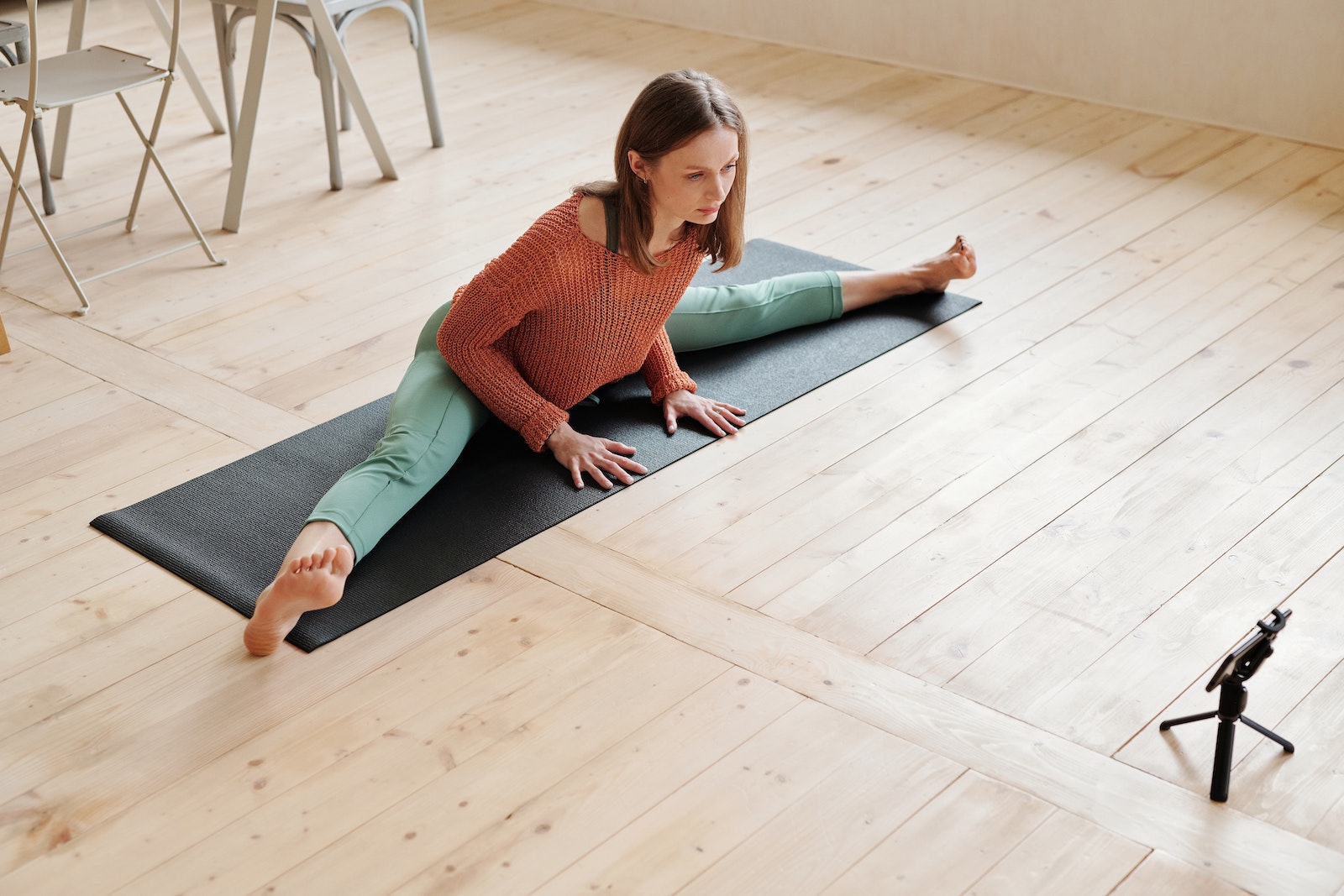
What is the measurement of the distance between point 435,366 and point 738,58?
2955 millimetres

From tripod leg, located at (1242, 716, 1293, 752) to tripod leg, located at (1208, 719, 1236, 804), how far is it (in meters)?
0.05

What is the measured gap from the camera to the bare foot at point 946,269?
10.1 feet

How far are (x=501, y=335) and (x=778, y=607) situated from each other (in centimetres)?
73

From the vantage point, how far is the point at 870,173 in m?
3.95

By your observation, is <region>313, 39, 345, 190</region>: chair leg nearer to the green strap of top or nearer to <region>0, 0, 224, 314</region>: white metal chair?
<region>0, 0, 224, 314</region>: white metal chair

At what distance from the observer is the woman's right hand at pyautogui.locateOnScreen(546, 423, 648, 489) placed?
2.46 metres

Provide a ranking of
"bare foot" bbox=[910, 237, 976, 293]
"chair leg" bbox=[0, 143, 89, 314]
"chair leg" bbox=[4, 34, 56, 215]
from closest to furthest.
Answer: "bare foot" bbox=[910, 237, 976, 293], "chair leg" bbox=[0, 143, 89, 314], "chair leg" bbox=[4, 34, 56, 215]

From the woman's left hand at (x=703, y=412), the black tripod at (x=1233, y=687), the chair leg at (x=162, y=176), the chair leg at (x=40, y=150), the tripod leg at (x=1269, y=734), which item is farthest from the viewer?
the chair leg at (x=40, y=150)

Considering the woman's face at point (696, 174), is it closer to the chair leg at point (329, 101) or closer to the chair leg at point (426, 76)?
the chair leg at point (329, 101)

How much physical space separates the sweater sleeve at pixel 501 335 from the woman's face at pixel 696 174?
0.22 meters

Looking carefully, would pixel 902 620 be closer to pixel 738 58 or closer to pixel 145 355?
pixel 145 355

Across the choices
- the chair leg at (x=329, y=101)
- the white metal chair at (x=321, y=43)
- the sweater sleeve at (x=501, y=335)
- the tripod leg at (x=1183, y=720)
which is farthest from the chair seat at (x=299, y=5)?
the tripod leg at (x=1183, y=720)

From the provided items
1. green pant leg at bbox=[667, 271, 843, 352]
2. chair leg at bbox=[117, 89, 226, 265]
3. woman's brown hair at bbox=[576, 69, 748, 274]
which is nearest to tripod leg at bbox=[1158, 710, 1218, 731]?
woman's brown hair at bbox=[576, 69, 748, 274]

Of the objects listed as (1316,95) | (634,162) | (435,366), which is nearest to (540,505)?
(435,366)
